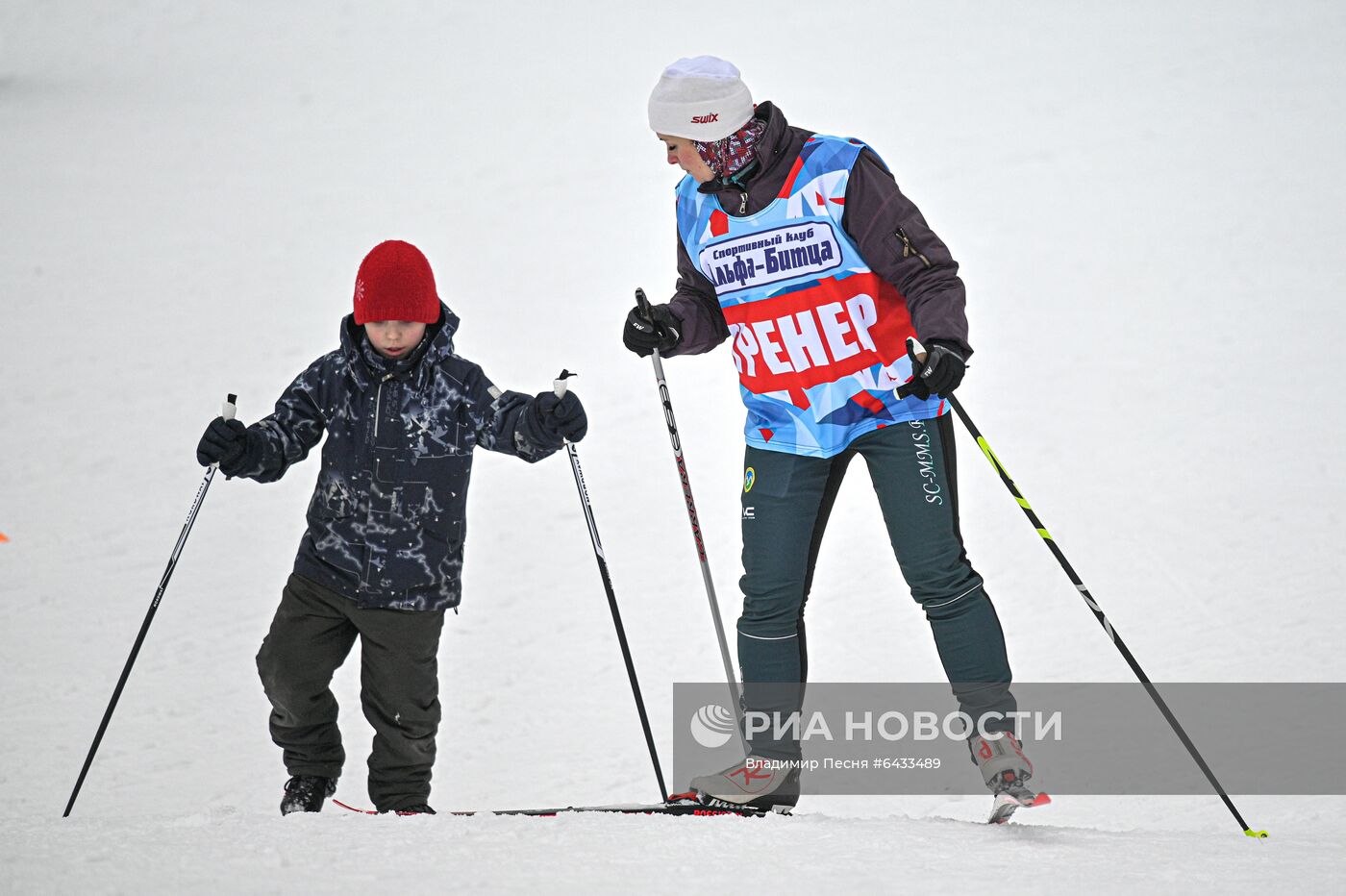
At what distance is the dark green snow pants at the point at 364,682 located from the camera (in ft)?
10.4

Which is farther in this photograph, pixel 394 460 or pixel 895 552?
pixel 394 460

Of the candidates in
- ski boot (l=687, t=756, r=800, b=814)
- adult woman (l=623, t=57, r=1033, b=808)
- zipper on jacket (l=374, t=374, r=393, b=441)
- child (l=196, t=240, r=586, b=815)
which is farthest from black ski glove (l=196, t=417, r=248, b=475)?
ski boot (l=687, t=756, r=800, b=814)

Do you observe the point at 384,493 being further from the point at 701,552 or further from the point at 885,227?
the point at 885,227

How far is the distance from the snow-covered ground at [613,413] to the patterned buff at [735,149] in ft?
4.52

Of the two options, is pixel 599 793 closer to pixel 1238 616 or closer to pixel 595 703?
pixel 595 703

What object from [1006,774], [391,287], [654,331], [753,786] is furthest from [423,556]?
[1006,774]

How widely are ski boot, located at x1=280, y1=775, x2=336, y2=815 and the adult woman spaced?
0.93 meters

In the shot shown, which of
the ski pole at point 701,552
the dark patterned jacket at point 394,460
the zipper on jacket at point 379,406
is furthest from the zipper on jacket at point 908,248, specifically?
the zipper on jacket at point 379,406

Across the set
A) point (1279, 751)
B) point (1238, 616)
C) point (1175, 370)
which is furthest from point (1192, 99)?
point (1279, 751)

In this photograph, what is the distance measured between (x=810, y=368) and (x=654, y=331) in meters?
0.40

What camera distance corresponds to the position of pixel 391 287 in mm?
3066

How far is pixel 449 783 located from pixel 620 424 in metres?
3.00

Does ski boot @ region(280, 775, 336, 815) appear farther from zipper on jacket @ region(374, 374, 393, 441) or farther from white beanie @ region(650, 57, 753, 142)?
white beanie @ region(650, 57, 753, 142)

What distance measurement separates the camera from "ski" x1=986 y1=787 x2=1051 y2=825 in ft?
8.95
